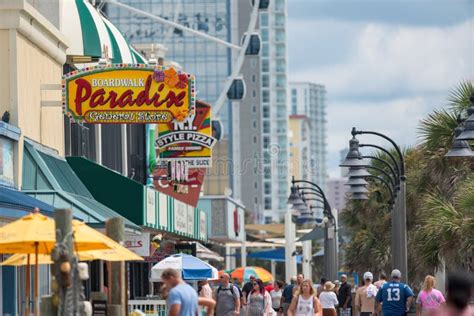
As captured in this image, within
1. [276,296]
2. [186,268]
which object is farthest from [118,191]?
[276,296]

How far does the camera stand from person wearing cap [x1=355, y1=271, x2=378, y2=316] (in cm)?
3112

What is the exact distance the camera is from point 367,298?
31.2 metres

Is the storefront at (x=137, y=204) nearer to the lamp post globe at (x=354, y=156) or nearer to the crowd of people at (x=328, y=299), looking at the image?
the crowd of people at (x=328, y=299)

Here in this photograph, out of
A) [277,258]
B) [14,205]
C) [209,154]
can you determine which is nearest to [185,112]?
[14,205]

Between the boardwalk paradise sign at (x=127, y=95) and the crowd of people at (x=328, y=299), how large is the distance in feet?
13.4

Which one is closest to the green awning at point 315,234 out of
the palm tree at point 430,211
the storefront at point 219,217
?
the palm tree at point 430,211

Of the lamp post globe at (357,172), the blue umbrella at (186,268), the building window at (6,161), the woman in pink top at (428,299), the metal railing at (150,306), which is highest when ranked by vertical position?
the lamp post globe at (357,172)

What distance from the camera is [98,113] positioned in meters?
30.7

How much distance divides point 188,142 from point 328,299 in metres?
12.7

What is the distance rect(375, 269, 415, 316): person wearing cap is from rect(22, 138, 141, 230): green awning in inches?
206

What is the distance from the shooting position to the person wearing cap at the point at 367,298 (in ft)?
102

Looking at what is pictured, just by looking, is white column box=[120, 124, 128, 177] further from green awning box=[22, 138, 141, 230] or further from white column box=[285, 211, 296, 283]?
white column box=[285, 211, 296, 283]

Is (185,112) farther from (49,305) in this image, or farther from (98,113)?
(49,305)

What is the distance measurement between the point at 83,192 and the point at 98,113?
2095mm
